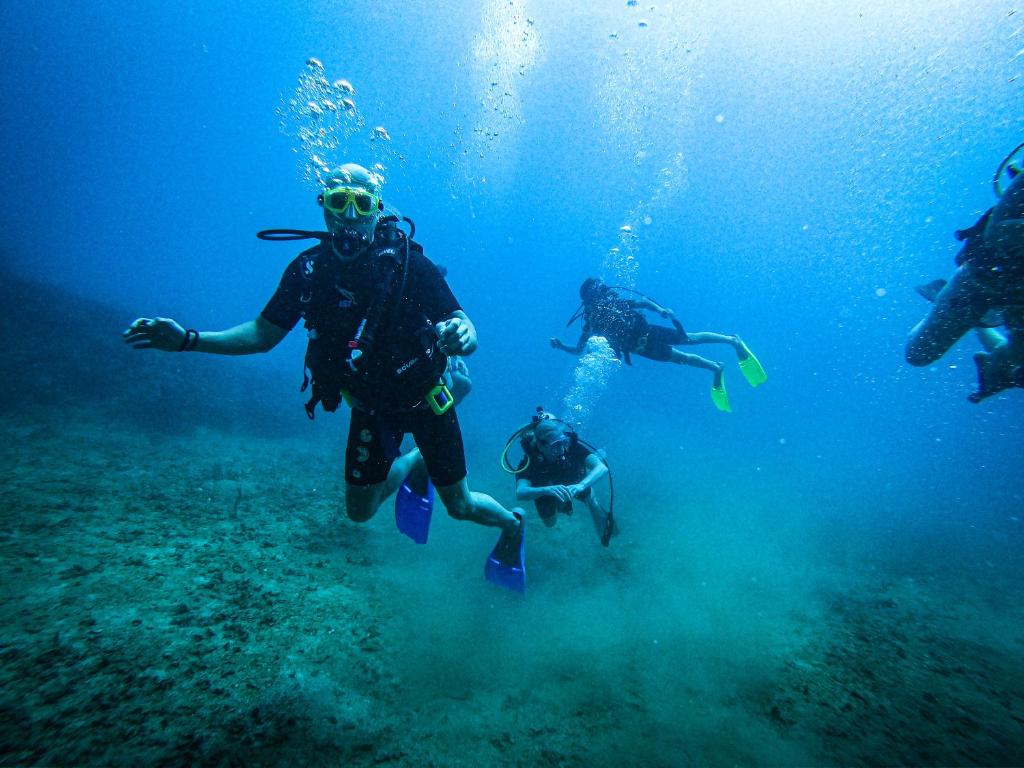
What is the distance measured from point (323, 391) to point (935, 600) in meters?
9.45

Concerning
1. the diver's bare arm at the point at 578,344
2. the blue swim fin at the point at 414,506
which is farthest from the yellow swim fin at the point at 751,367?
the blue swim fin at the point at 414,506

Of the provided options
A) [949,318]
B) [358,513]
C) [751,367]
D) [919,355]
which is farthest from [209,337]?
[751,367]

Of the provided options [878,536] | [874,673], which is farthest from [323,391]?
[878,536]

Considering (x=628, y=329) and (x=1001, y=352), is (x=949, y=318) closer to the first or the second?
(x=1001, y=352)

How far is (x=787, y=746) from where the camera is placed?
270 cm

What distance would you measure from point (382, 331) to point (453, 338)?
675mm

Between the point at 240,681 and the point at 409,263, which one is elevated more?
the point at 409,263

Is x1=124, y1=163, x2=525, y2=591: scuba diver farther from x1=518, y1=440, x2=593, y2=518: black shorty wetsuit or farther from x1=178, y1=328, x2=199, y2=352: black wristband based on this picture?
x1=518, y1=440, x2=593, y2=518: black shorty wetsuit

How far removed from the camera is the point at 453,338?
238 centimetres

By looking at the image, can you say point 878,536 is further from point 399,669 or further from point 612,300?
point 399,669

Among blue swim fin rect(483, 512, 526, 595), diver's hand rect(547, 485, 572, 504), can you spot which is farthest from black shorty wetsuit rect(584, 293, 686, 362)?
blue swim fin rect(483, 512, 526, 595)

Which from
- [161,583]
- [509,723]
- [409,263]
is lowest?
[509,723]

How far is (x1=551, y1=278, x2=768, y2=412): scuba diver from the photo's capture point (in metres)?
9.54

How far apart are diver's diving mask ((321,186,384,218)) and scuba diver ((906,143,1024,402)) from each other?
5.38m
